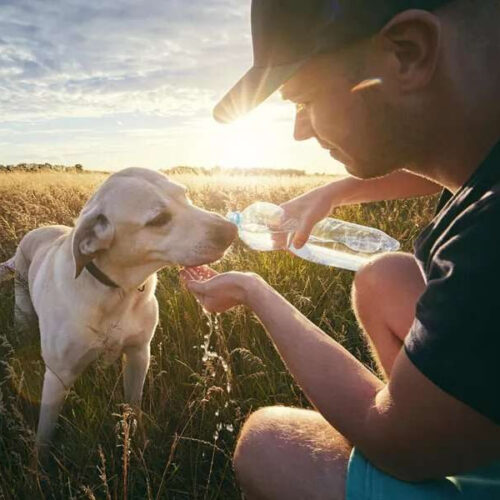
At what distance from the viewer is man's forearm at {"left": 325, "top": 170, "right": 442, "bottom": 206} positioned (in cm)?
324

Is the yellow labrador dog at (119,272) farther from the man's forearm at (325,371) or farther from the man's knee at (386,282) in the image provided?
the man's forearm at (325,371)

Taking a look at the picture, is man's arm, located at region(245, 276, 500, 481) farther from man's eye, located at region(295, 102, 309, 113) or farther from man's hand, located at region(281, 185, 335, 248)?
man's hand, located at region(281, 185, 335, 248)

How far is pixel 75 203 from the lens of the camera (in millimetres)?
10672

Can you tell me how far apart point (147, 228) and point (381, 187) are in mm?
1499

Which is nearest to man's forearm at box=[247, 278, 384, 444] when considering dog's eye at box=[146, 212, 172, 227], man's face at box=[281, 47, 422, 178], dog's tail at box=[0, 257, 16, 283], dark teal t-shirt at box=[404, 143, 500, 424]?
dark teal t-shirt at box=[404, 143, 500, 424]

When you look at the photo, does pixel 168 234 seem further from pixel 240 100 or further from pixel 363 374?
pixel 363 374

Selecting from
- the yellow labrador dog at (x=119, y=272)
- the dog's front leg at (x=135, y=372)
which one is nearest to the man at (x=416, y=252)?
the yellow labrador dog at (x=119, y=272)

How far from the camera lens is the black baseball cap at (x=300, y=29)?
5.16 feet

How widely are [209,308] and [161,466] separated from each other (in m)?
0.98

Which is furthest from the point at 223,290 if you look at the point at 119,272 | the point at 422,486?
the point at 119,272

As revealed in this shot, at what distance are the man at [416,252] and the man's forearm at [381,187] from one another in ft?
4.01

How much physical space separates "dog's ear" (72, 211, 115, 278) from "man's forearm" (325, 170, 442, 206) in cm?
140

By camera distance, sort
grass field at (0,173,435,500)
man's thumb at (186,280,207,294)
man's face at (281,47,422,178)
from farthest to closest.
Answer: grass field at (0,173,435,500)
man's thumb at (186,280,207,294)
man's face at (281,47,422,178)

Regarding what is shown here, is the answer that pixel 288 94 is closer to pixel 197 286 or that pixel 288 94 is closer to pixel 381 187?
pixel 197 286
